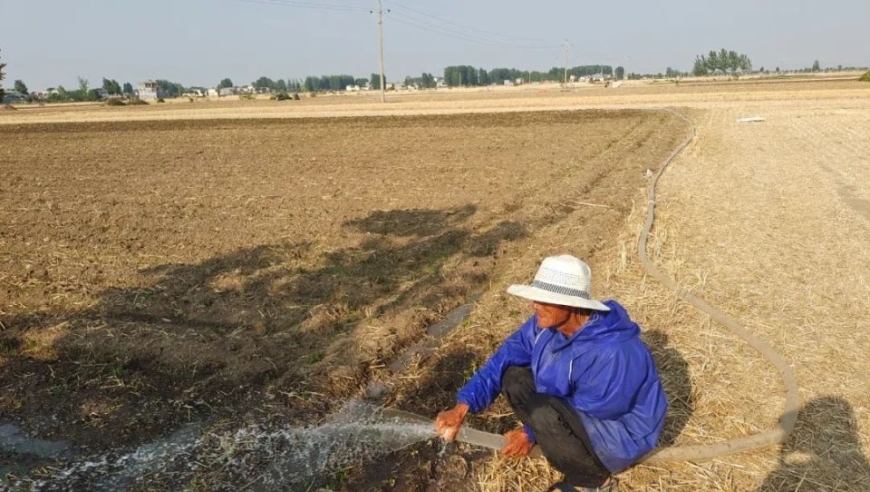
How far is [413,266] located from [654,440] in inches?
170

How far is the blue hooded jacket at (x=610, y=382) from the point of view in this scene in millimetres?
2510

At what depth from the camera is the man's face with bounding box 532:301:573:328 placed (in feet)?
8.43

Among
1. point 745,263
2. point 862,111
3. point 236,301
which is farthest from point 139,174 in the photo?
point 862,111

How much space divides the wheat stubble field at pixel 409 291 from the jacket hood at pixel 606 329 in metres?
1.07

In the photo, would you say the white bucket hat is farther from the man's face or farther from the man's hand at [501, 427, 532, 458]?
the man's hand at [501, 427, 532, 458]

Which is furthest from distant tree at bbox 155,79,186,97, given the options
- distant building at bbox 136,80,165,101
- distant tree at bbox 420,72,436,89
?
distant tree at bbox 420,72,436,89

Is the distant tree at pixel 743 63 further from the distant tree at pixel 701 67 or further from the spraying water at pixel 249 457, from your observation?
the spraying water at pixel 249 457

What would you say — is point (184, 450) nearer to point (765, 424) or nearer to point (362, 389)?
point (362, 389)

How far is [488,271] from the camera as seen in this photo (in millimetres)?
6590

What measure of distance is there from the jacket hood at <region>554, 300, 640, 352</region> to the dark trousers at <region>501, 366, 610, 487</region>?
1.17 ft

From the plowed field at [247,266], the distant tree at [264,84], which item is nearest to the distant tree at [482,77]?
the distant tree at [264,84]

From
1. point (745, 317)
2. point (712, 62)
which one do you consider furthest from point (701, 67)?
point (745, 317)

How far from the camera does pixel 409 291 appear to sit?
5.98 m

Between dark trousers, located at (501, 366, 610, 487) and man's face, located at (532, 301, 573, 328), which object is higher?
man's face, located at (532, 301, 573, 328)
